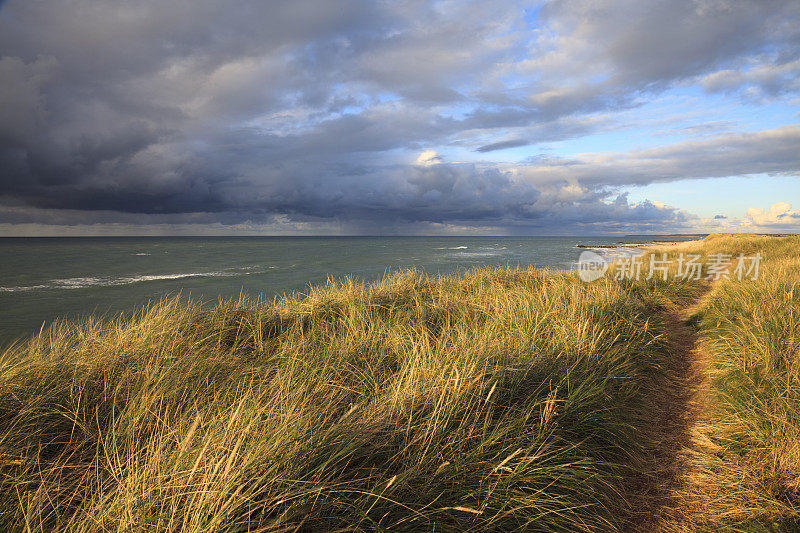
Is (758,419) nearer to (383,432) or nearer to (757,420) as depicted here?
(757,420)

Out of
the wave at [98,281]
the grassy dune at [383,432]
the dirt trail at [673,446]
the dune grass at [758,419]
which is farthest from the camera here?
the wave at [98,281]

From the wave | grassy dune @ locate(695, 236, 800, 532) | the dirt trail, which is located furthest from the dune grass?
the wave

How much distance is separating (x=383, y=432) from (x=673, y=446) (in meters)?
3.16

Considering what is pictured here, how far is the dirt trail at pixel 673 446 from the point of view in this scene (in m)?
2.99

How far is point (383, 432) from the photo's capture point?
9.28ft

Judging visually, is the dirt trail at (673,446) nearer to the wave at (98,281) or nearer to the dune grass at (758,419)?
the dune grass at (758,419)

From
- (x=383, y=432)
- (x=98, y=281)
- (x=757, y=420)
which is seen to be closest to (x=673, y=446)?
(x=757, y=420)

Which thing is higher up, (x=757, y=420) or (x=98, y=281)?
(x=757, y=420)

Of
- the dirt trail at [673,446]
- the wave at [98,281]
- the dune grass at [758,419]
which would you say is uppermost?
the dune grass at [758,419]

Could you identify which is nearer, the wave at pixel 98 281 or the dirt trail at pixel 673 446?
the dirt trail at pixel 673 446

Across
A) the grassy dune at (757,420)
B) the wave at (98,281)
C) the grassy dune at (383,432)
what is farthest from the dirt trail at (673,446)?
the wave at (98,281)

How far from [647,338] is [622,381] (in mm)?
2146

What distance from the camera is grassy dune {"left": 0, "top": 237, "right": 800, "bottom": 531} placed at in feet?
7.25

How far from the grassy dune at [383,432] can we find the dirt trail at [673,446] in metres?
0.05
